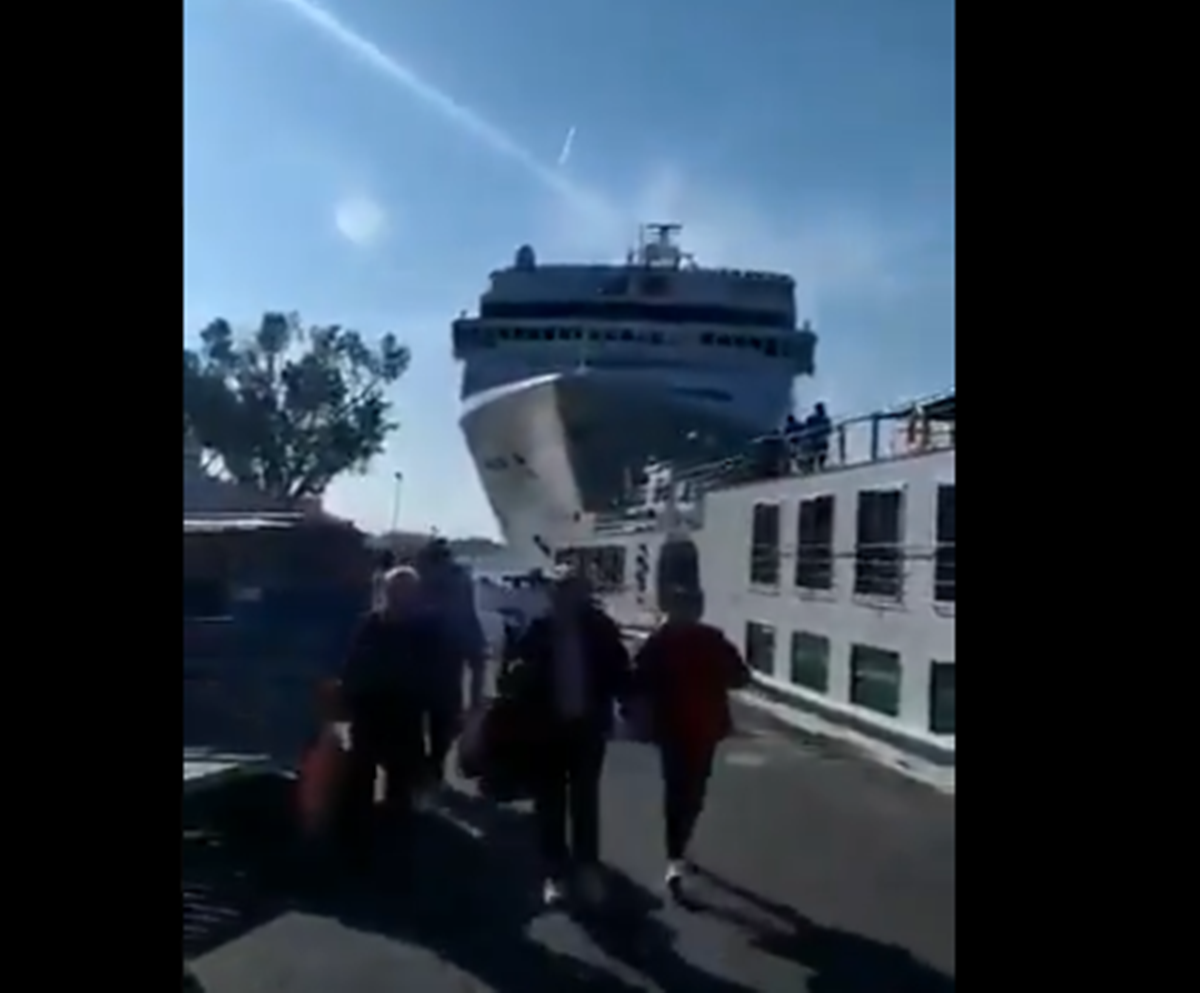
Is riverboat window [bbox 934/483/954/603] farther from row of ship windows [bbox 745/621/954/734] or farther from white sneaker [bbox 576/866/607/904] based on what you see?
white sneaker [bbox 576/866/607/904]

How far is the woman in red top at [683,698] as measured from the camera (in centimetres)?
149

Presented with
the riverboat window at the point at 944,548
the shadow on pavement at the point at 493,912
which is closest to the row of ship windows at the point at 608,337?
the riverboat window at the point at 944,548

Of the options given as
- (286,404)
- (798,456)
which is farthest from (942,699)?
(286,404)

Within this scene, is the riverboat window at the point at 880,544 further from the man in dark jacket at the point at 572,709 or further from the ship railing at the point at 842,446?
the man in dark jacket at the point at 572,709

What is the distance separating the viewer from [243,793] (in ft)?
4.74

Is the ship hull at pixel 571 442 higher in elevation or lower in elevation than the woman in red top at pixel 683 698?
higher

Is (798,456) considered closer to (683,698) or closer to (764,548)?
(764,548)

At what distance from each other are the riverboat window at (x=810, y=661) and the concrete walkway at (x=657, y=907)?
0.21 ft

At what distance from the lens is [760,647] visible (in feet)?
5.03

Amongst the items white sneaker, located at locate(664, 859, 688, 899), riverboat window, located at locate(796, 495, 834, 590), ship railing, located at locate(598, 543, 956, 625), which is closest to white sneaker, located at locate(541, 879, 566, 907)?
white sneaker, located at locate(664, 859, 688, 899)

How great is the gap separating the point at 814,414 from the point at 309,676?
596mm
